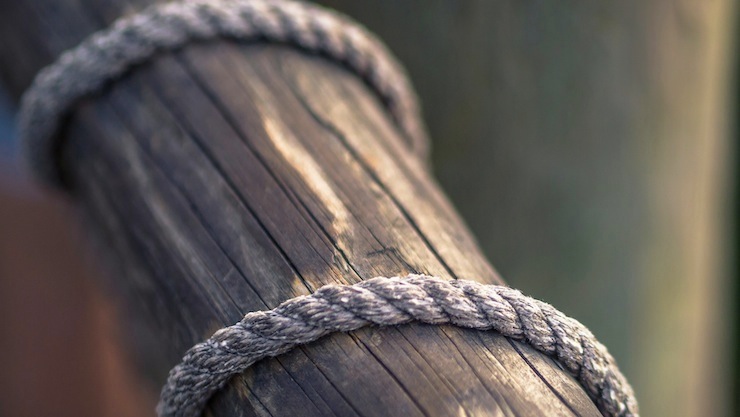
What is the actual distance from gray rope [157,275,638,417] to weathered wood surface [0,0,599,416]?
0.05 ft

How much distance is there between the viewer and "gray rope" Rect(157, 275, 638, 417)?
54cm

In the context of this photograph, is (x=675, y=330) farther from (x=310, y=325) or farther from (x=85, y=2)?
(x=85, y=2)

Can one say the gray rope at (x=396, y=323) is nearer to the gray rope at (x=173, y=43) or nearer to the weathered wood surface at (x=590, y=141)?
the gray rope at (x=173, y=43)

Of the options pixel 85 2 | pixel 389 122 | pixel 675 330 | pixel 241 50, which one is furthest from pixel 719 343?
pixel 85 2

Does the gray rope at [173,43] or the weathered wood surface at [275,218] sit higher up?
the gray rope at [173,43]

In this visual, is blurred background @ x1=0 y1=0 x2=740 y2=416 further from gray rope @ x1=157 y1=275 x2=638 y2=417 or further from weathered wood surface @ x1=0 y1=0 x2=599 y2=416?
gray rope @ x1=157 y1=275 x2=638 y2=417

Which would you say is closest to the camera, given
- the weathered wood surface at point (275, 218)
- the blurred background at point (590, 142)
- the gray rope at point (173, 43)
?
the weathered wood surface at point (275, 218)

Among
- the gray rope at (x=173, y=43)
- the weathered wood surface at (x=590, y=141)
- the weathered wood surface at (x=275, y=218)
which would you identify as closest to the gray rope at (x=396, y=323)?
the weathered wood surface at (x=275, y=218)

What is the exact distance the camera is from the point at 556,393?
54 cm

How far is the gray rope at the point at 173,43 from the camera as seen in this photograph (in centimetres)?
74

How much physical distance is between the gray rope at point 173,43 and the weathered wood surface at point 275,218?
0.06 ft

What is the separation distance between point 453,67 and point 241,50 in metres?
0.50

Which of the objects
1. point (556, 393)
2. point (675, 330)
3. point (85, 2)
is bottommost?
point (675, 330)

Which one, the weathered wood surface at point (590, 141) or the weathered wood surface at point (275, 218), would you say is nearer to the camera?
the weathered wood surface at point (275, 218)
